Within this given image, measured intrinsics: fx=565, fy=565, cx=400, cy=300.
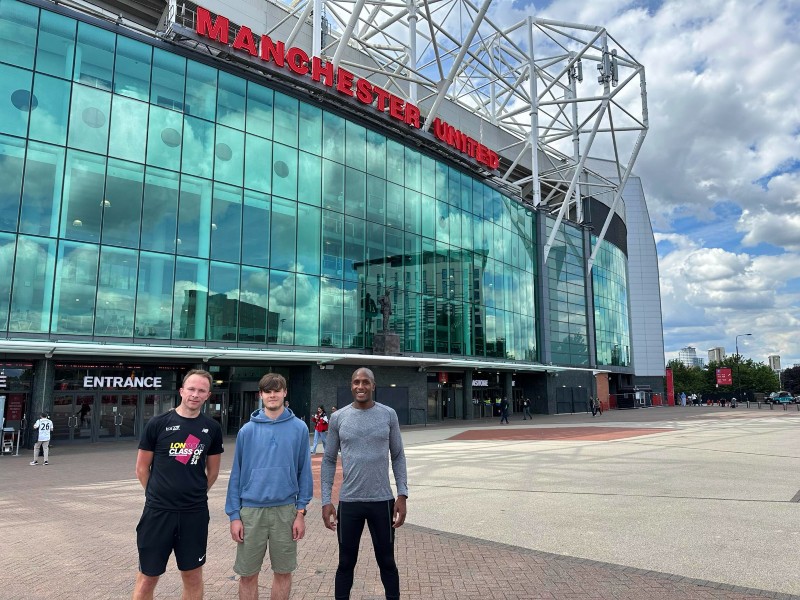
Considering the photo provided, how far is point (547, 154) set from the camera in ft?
189

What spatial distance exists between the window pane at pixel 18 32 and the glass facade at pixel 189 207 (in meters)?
0.05

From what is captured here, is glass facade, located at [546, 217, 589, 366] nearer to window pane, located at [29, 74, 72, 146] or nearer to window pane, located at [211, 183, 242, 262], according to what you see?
window pane, located at [211, 183, 242, 262]

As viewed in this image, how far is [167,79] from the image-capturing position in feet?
79.5

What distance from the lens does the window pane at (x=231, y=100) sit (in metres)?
25.8

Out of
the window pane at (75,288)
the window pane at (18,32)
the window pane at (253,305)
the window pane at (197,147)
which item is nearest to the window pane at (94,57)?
the window pane at (18,32)

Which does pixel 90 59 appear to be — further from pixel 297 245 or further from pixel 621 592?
pixel 621 592

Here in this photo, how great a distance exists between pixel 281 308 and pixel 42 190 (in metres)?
10.6

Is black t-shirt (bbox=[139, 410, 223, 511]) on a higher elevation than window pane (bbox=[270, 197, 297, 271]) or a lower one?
lower

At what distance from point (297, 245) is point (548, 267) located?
28344 mm

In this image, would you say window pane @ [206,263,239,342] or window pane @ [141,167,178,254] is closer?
window pane @ [141,167,178,254]

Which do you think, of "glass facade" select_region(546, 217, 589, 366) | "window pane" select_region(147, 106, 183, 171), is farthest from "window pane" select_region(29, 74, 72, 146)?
"glass facade" select_region(546, 217, 589, 366)

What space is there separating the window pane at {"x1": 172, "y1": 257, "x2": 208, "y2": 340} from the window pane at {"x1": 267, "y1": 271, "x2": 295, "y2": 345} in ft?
10.4

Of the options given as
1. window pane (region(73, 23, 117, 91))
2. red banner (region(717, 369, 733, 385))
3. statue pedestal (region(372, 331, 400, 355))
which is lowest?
red banner (region(717, 369, 733, 385))

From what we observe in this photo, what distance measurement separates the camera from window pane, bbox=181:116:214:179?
80.3 ft
